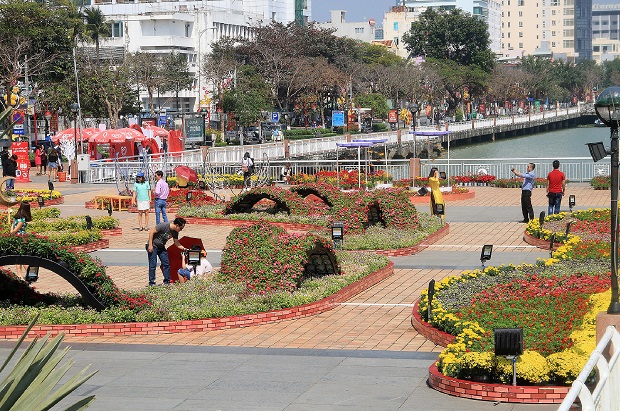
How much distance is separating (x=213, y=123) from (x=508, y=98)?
219 ft

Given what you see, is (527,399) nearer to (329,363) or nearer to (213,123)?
(329,363)

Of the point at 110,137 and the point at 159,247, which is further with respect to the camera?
the point at 110,137

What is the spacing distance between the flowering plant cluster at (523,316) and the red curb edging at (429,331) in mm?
98

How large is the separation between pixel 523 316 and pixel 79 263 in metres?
5.94

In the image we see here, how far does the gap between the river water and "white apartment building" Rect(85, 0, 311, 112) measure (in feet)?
77.0

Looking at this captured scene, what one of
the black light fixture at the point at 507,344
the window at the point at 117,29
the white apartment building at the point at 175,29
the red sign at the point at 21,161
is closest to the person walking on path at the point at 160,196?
the black light fixture at the point at 507,344

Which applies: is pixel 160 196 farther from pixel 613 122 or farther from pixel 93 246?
pixel 613 122

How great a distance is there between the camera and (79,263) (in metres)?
15.1

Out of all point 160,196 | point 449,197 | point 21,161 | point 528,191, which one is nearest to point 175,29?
point 21,161

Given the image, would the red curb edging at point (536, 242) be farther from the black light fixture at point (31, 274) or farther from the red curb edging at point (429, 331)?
the black light fixture at point (31, 274)

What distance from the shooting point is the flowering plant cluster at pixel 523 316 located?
432 inches

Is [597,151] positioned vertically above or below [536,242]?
above

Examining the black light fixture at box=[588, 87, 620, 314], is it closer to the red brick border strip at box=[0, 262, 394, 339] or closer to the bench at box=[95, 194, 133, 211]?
the red brick border strip at box=[0, 262, 394, 339]

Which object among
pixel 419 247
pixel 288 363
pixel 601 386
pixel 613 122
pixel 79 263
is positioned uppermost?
pixel 613 122
